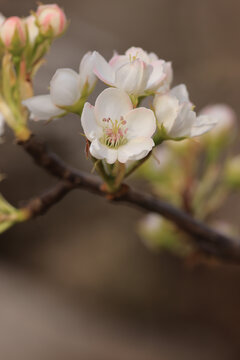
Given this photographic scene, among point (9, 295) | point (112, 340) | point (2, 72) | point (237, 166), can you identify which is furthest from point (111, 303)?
point (2, 72)

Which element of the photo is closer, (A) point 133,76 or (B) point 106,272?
(A) point 133,76

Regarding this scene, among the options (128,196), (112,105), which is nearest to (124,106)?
(112,105)

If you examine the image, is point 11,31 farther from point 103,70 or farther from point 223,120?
point 223,120

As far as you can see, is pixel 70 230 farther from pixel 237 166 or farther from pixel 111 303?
pixel 237 166

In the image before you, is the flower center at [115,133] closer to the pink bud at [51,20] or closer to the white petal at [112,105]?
the white petal at [112,105]

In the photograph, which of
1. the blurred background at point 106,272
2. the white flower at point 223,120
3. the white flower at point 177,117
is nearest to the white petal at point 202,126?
the white flower at point 177,117

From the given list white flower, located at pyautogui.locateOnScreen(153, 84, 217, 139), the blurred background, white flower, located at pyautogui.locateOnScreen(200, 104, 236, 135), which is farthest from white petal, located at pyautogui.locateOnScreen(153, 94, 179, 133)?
the blurred background
